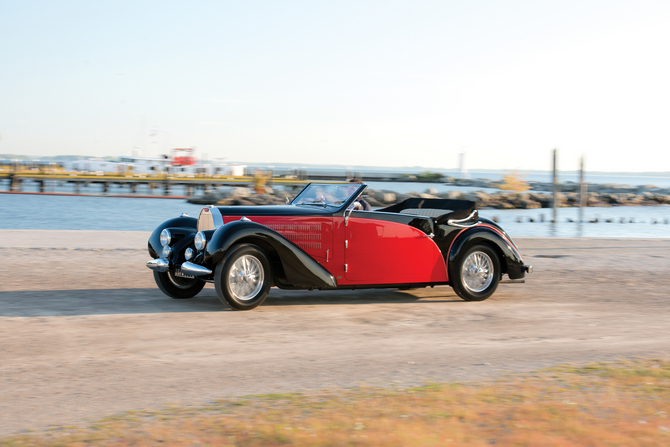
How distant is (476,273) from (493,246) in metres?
0.46

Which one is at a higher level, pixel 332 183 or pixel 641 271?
pixel 332 183

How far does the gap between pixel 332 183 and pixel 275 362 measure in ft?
12.4

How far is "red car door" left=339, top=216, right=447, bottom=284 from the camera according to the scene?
811 centimetres

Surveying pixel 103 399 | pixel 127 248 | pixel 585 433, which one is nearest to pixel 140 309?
pixel 103 399

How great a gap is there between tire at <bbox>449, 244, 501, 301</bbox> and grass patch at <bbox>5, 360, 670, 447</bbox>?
12.9 ft

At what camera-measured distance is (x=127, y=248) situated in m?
14.2

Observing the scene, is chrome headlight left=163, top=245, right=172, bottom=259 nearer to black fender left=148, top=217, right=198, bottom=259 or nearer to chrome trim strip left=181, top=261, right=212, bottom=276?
black fender left=148, top=217, right=198, bottom=259

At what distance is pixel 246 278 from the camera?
24.9 feet

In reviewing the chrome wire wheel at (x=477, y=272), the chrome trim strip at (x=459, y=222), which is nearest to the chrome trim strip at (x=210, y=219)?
the chrome trim strip at (x=459, y=222)

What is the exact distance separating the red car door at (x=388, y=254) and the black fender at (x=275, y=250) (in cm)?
40

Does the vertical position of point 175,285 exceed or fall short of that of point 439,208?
it falls short

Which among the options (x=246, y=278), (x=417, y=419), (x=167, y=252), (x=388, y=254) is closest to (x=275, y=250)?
(x=246, y=278)

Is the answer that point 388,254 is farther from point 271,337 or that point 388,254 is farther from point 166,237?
point 166,237

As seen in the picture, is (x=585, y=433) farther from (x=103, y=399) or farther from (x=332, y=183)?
(x=332, y=183)
